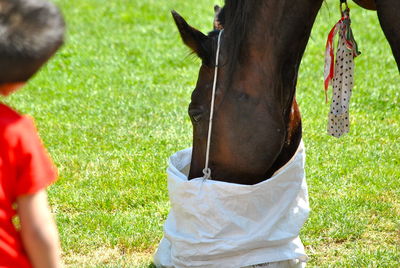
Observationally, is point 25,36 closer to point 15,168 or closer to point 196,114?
point 15,168

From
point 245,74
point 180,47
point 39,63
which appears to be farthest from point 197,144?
point 180,47

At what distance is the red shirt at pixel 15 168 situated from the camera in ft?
7.79

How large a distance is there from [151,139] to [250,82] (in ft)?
8.42

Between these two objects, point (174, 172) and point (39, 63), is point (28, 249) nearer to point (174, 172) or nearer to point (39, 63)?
point (39, 63)

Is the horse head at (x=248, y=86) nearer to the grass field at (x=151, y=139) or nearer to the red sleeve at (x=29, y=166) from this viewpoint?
the grass field at (x=151, y=139)

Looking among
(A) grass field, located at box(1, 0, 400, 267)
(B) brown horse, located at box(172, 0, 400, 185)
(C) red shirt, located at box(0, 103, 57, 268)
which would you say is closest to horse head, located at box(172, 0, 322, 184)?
(B) brown horse, located at box(172, 0, 400, 185)

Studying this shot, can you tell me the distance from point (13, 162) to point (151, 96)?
5339 millimetres

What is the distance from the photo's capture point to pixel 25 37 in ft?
7.77

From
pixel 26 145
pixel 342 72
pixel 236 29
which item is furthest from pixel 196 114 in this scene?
pixel 26 145

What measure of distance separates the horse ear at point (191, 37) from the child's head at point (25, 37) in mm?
1554

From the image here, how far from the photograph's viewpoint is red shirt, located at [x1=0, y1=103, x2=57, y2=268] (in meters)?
2.38

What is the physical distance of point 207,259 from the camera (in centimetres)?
408

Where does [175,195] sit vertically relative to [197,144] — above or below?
below

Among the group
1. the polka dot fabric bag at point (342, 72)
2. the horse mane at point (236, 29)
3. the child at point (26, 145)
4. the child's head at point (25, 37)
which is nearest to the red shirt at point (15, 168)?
the child at point (26, 145)
